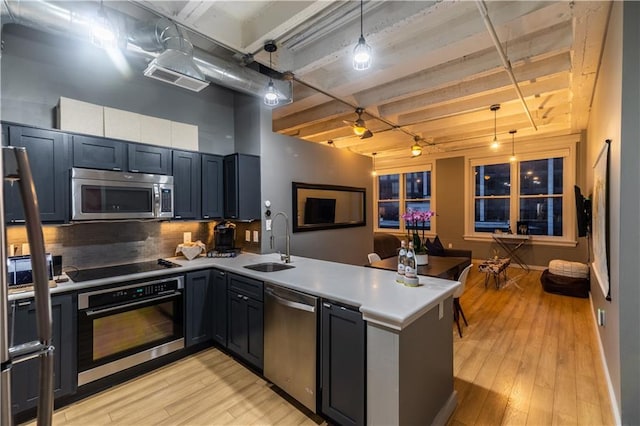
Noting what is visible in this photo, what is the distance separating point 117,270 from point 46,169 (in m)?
1.03

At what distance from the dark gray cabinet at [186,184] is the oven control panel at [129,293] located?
0.76m

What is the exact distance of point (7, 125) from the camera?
7.38ft

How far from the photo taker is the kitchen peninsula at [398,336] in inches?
66.8

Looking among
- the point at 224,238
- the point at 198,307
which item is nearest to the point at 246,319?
the point at 198,307

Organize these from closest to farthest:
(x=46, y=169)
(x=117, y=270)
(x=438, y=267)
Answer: (x=46, y=169)
(x=117, y=270)
(x=438, y=267)

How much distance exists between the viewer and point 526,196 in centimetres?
682

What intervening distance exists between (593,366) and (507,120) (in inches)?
159

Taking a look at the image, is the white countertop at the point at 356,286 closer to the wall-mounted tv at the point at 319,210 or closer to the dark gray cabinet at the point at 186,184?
the dark gray cabinet at the point at 186,184

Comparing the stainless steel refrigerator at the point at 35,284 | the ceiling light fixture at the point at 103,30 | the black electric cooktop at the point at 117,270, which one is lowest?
the black electric cooktop at the point at 117,270

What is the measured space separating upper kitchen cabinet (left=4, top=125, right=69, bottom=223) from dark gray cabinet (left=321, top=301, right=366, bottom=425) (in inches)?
91.9

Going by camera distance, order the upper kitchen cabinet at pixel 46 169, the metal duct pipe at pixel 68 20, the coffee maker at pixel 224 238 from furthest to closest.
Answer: the coffee maker at pixel 224 238, the upper kitchen cabinet at pixel 46 169, the metal duct pipe at pixel 68 20

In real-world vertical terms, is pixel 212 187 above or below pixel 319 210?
above

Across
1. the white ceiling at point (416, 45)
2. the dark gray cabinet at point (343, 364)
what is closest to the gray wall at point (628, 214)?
the white ceiling at point (416, 45)

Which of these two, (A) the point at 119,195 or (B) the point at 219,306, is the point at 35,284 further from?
(B) the point at 219,306
